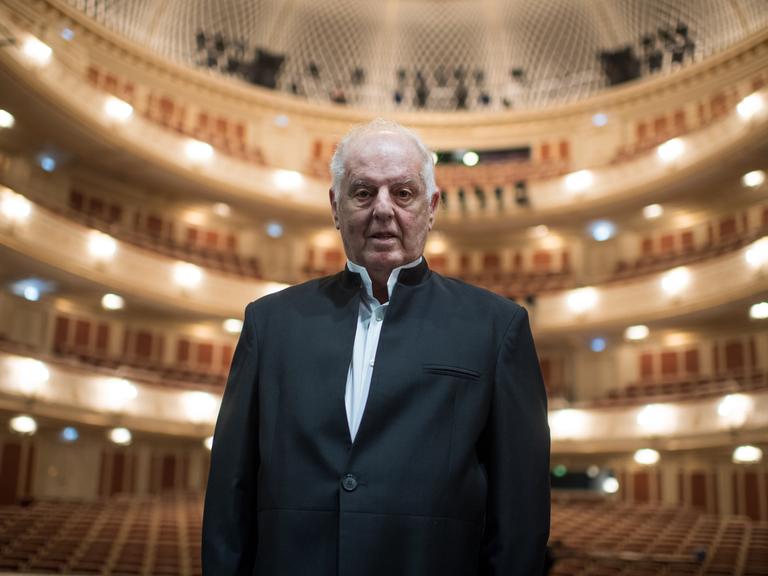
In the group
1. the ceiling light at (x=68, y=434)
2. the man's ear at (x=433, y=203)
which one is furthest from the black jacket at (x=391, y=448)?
the ceiling light at (x=68, y=434)

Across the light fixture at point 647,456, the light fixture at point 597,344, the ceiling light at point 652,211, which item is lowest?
the light fixture at point 647,456

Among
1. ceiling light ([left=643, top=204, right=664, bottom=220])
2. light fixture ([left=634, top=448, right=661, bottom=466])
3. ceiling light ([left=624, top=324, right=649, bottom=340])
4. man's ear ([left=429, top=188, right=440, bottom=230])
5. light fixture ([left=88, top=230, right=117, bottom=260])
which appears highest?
ceiling light ([left=643, top=204, right=664, bottom=220])

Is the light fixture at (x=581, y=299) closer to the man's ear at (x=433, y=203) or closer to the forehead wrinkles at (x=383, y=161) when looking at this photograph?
the man's ear at (x=433, y=203)

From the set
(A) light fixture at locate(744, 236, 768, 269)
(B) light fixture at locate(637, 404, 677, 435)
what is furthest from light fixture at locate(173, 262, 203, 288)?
(A) light fixture at locate(744, 236, 768, 269)

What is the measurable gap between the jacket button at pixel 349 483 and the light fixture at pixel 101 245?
55.9ft

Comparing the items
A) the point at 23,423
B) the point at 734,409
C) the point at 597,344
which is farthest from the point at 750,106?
the point at 23,423

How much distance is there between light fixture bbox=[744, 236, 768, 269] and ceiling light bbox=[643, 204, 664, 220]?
4848 mm

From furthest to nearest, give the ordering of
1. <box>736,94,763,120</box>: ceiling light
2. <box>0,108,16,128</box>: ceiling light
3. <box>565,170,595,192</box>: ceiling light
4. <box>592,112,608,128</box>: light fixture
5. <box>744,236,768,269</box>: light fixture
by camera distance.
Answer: <box>592,112,608,128</box>: light fixture, <box>565,170,595,192</box>: ceiling light, <box>736,94,763,120</box>: ceiling light, <box>0,108,16,128</box>: ceiling light, <box>744,236,768,269</box>: light fixture

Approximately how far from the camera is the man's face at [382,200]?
6.91 feet

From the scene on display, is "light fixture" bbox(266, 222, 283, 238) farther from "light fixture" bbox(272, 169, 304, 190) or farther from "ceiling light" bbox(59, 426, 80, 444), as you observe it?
"ceiling light" bbox(59, 426, 80, 444)

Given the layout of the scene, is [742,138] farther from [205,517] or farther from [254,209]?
[205,517]

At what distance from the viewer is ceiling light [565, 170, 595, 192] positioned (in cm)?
2275

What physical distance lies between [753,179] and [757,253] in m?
3.81

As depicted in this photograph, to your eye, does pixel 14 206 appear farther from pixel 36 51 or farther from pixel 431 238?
pixel 431 238
